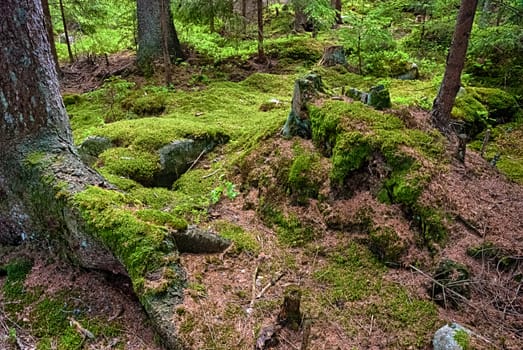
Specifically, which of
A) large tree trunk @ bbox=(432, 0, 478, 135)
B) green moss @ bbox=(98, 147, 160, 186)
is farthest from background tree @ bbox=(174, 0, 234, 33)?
large tree trunk @ bbox=(432, 0, 478, 135)

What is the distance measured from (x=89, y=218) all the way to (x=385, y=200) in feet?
9.09

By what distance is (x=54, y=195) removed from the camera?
3352mm

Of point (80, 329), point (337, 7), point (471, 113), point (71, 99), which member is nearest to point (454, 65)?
point (471, 113)

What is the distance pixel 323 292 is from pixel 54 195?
2535 millimetres

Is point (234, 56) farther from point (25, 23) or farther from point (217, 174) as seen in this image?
point (25, 23)

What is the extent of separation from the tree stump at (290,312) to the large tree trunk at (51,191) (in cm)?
81

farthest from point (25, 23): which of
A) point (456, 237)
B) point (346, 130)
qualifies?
point (456, 237)

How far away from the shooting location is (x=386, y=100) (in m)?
4.59

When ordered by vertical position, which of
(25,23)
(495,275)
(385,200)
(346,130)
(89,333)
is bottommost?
(89,333)

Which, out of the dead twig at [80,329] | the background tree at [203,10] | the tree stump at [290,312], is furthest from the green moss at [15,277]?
the background tree at [203,10]

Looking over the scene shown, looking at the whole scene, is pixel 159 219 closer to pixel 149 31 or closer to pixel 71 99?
pixel 71 99

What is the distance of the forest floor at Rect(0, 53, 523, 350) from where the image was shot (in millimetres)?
2832

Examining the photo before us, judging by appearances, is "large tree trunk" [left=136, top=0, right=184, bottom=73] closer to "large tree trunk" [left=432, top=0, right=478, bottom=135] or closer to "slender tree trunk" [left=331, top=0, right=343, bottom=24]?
"large tree trunk" [left=432, top=0, right=478, bottom=135]

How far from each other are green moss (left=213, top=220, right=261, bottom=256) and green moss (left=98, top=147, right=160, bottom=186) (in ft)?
5.28
